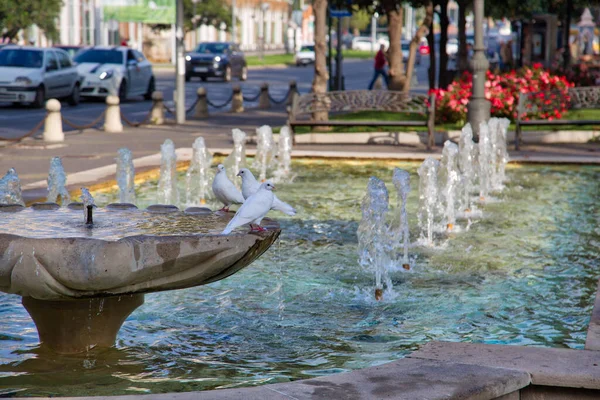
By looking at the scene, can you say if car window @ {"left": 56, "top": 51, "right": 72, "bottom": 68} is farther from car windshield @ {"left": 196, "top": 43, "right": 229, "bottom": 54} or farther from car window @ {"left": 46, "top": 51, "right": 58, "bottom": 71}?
car windshield @ {"left": 196, "top": 43, "right": 229, "bottom": 54}

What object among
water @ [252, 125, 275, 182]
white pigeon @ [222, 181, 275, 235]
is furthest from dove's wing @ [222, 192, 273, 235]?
water @ [252, 125, 275, 182]

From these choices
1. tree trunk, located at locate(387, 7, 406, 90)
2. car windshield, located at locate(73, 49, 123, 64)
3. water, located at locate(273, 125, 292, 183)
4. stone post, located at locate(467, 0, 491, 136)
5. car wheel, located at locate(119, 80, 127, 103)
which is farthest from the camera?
car windshield, located at locate(73, 49, 123, 64)

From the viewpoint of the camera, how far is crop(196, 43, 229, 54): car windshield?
146 feet

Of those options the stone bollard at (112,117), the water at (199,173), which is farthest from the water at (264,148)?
the stone bollard at (112,117)

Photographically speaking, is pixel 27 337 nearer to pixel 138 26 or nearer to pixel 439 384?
pixel 439 384

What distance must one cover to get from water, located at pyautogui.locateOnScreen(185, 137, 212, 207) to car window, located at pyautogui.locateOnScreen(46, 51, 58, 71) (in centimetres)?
1378

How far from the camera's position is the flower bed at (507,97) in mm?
18469

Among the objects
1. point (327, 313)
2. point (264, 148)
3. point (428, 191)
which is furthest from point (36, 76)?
point (327, 313)

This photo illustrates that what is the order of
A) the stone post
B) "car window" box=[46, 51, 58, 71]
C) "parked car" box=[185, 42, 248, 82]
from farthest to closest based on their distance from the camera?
1. "parked car" box=[185, 42, 248, 82]
2. "car window" box=[46, 51, 58, 71]
3. the stone post

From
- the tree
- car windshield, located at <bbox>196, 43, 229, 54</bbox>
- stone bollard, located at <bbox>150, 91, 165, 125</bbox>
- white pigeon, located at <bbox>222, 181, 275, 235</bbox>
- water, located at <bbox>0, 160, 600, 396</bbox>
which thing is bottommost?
water, located at <bbox>0, 160, 600, 396</bbox>

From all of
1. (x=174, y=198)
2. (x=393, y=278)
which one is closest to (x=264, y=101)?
(x=174, y=198)

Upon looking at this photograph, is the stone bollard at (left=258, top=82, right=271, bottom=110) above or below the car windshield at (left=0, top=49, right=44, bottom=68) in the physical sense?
below

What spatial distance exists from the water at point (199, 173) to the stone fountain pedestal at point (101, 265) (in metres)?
6.40

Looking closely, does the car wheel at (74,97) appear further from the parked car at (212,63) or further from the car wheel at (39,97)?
the parked car at (212,63)
